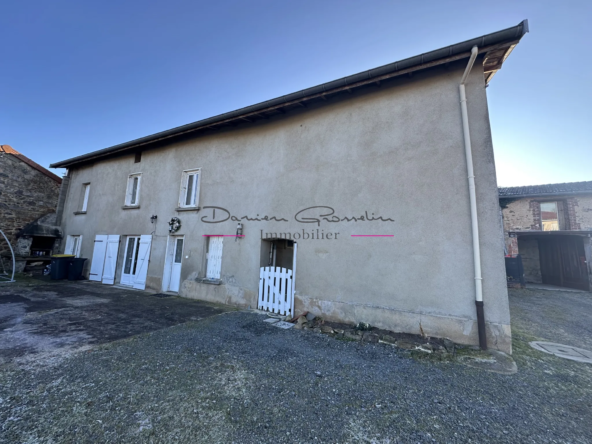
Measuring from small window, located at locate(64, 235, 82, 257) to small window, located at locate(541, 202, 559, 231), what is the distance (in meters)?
23.1

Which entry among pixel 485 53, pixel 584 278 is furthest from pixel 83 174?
pixel 584 278

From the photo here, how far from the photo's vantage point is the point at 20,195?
10602 mm

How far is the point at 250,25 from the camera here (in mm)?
6875

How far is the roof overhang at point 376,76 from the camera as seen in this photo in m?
4.08

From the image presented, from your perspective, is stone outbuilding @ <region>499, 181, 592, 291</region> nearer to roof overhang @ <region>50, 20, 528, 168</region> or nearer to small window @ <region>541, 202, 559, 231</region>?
small window @ <region>541, 202, 559, 231</region>

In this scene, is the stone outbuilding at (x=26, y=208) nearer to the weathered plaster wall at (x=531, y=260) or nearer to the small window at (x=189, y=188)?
the small window at (x=189, y=188)

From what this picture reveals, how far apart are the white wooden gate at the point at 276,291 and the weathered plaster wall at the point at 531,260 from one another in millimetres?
14770

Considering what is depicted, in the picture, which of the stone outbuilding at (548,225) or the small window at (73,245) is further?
the stone outbuilding at (548,225)

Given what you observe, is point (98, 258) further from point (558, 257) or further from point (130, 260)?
Answer: point (558, 257)

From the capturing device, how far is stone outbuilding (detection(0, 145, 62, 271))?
1009 centimetres

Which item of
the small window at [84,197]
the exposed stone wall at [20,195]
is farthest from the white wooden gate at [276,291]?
the exposed stone wall at [20,195]

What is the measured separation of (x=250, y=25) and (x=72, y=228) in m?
11.2

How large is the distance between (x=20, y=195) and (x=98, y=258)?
17.3ft

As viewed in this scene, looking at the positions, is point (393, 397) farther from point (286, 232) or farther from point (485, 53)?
point (485, 53)
